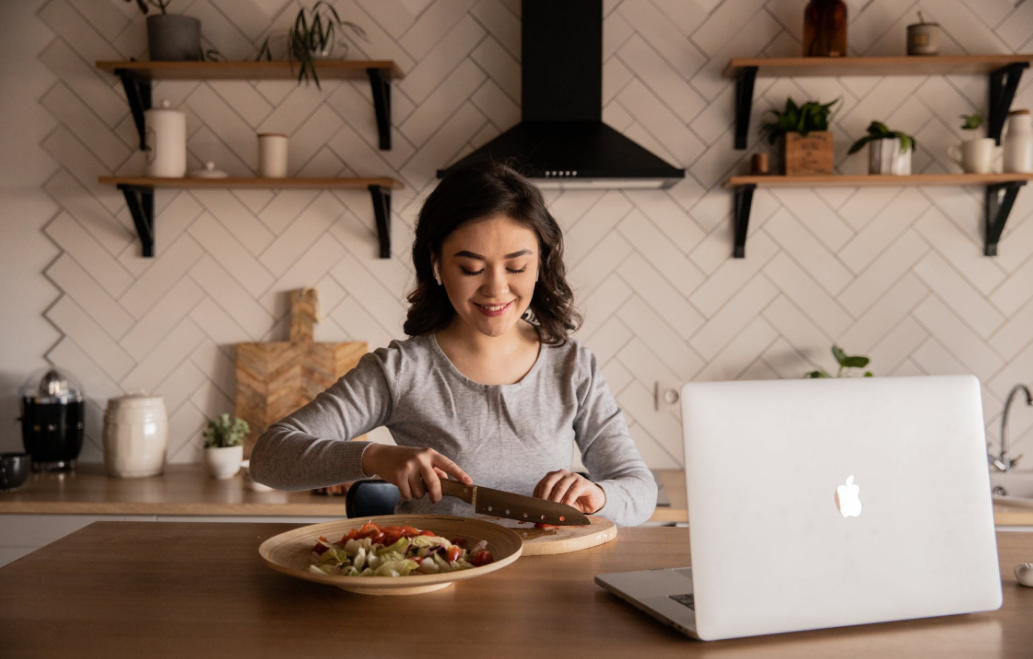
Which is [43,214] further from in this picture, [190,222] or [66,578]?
[66,578]

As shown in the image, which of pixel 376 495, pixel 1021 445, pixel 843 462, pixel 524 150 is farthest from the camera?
pixel 1021 445

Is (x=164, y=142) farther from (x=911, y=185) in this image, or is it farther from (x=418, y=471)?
(x=911, y=185)

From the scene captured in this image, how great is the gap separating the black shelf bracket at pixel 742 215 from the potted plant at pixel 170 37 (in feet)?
5.54

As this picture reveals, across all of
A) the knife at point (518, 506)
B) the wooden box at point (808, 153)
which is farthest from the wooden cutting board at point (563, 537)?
the wooden box at point (808, 153)

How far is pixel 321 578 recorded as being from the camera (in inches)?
35.3

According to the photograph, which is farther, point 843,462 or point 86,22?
point 86,22

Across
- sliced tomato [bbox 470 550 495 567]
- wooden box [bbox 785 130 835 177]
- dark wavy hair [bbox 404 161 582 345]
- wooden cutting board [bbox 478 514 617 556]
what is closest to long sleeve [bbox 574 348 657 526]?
dark wavy hair [bbox 404 161 582 345]

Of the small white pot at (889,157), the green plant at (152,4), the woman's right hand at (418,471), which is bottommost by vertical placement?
the woman's right hand at (418,471)

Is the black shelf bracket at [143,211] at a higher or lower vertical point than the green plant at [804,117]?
lower

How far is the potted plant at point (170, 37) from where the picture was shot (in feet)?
8.29

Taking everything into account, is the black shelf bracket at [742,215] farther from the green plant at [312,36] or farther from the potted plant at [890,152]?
the green plant at [312,36]

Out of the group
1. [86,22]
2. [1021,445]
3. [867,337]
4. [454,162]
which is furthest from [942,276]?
[86,22]

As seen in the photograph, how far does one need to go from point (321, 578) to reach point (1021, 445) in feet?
7.99

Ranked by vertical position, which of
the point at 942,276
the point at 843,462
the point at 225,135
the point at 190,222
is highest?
the point at 225,135
